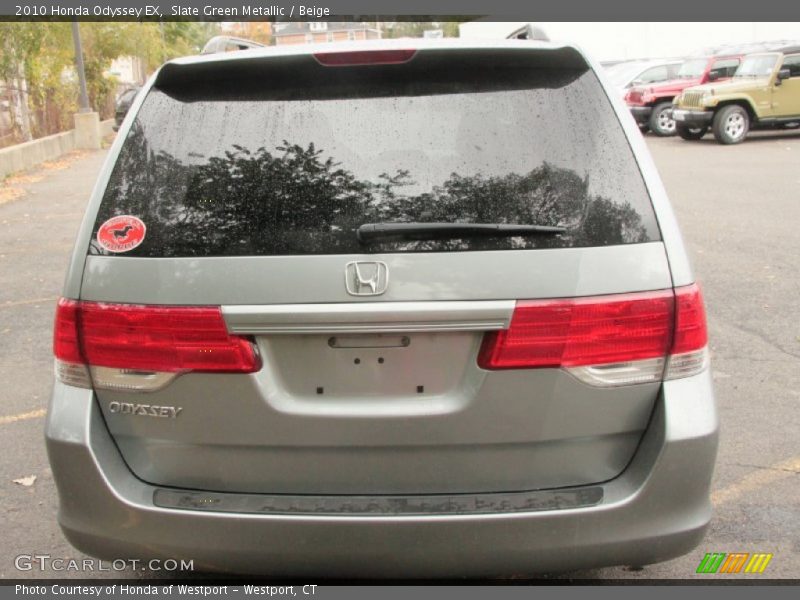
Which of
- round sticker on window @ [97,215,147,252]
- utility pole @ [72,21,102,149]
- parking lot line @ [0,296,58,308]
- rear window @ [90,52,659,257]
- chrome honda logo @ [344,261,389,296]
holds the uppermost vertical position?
rear window @ [90,52,659,257]

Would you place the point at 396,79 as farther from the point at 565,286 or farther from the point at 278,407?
the point at 278,407

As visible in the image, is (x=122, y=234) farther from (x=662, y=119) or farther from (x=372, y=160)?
(x=662, y=119)

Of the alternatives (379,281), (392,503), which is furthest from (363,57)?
(392,503)

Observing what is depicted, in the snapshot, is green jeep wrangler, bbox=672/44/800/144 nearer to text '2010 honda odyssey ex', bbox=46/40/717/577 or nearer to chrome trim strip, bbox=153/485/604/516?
text '2010 honda odyssey ex', bbox=46/40/717/577

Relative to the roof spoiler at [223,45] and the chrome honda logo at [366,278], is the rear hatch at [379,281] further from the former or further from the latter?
the roof spoiler at [223,45]

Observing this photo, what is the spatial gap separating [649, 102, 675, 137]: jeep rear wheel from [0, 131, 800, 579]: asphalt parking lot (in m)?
10.1

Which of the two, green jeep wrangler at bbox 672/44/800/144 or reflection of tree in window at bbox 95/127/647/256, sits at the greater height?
reflection of tree in window at bbox 95/127/647/256

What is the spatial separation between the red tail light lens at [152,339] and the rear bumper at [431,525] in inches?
6.7

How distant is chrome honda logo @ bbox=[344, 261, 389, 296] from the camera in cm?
246

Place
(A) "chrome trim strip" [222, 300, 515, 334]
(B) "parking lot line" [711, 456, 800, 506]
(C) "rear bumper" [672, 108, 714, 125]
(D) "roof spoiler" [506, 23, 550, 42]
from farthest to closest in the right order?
1. (C) "rear bumper" [672, 108, 714, 125]
2. (B) "parking lot line" [711, 456, 800, 506]
3. (D) "roof spoiler" [506, 23, 550, 42]
4. (A) "chrome trim strip" [222, 300, 515, 334]

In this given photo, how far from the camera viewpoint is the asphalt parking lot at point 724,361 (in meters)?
3.69

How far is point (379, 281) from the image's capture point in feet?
8.07

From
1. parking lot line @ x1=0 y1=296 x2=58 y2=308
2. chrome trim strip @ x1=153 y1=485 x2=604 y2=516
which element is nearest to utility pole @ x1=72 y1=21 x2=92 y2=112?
parking lot line @ x1=0 y1=296 x2=58 y2=308

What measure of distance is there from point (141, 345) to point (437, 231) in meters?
0.91
